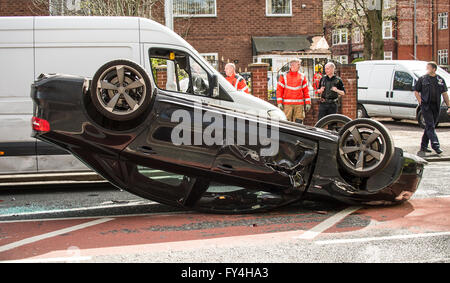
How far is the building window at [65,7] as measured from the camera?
18.1 meters

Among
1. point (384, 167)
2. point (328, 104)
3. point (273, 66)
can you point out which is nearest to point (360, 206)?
point (384, 167)

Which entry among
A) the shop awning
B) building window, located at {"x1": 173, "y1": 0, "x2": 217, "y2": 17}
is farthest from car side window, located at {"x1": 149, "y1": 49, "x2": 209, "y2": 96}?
building window, located at {"x1": 173, "y1": 0, "x2": 217, "y2": 17}

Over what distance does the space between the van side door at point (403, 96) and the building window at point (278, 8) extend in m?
8.81

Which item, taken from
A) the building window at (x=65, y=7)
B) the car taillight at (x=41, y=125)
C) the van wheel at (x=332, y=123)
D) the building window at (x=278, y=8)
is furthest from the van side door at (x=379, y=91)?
the car taillight at (x=41, y=125)

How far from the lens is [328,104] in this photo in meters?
11.5

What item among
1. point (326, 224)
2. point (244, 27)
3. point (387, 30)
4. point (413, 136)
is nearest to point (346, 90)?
point (413, 136)

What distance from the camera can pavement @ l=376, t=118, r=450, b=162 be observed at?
36.6 feet

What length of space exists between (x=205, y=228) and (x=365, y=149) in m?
1.87

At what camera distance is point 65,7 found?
18.1 meters

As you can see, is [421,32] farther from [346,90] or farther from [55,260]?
[55,260]

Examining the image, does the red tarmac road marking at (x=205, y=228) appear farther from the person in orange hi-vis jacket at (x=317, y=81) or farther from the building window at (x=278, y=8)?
the building window at (x=278, y=8)
